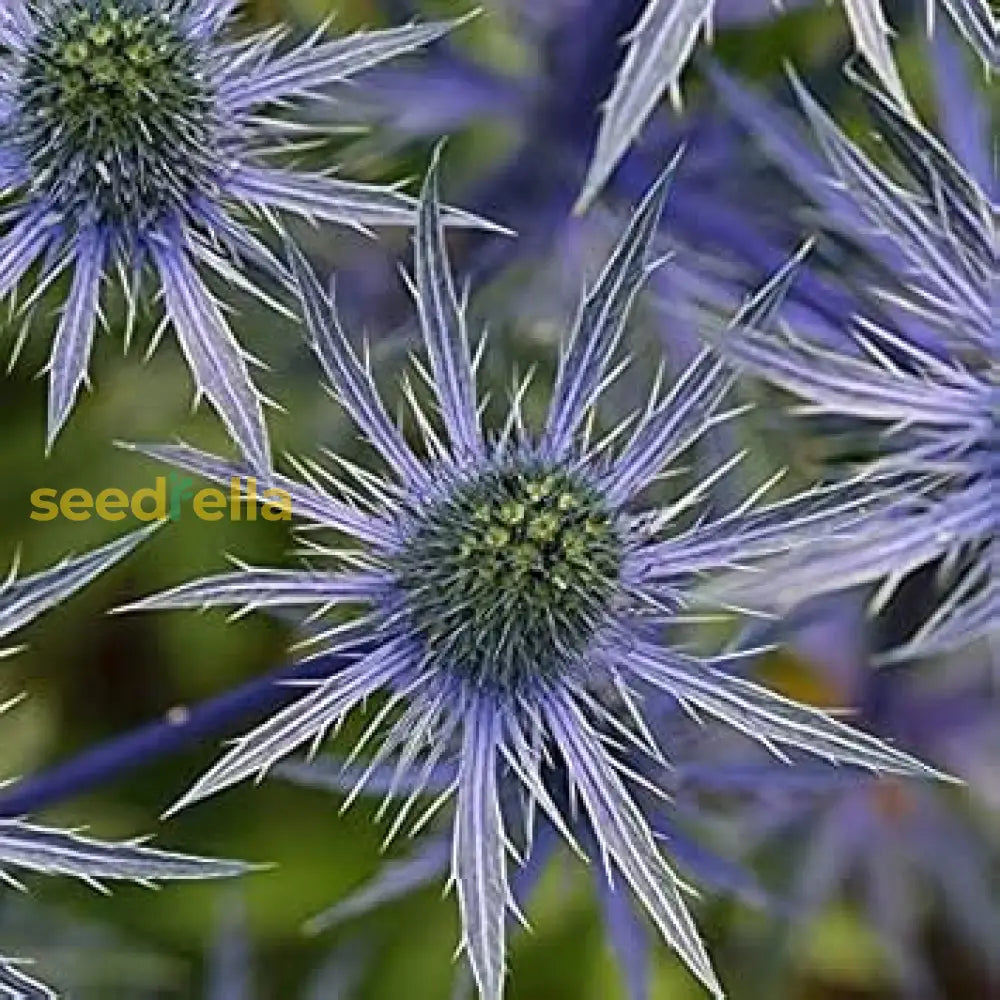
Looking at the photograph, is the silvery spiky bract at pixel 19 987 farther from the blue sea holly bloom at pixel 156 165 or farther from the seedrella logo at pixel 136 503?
the seedrella logo at pixel 136 503

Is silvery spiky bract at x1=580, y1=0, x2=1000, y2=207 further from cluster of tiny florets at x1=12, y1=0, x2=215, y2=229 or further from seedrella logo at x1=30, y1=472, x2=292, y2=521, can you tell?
seedrella logo at x1=30, y1=472, x2=292, y2=521

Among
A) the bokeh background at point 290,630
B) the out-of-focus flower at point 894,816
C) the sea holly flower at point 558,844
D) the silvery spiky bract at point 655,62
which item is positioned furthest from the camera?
the out-of-focus flower at point 894,816

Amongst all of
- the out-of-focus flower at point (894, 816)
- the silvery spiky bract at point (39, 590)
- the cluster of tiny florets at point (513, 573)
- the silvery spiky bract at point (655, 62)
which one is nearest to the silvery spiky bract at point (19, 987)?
the silvery spiky bract at point (39, 590)

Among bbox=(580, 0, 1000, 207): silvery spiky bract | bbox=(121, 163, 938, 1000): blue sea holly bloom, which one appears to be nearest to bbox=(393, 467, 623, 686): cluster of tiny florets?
bbox=(121, 163, 938, 1000): blue sea holly bloom

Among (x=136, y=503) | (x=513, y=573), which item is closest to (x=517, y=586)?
→ (x=513, y=573)

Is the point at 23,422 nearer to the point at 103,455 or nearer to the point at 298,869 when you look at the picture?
the point at 103,455

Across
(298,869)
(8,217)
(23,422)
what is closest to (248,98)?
(8,217)
